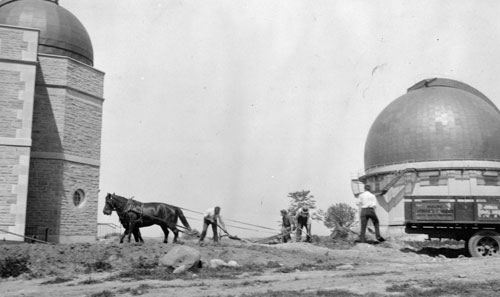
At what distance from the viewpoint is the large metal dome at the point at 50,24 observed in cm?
2678

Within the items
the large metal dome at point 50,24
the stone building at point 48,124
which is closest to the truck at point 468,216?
the stone building at point 48,124

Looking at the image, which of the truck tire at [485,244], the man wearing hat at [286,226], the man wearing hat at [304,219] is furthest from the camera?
the man wearing hat at [286,226]

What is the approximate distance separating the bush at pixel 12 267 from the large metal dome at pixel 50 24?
48.8 ft

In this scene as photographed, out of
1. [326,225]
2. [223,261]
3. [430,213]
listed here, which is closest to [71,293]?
[223,261]

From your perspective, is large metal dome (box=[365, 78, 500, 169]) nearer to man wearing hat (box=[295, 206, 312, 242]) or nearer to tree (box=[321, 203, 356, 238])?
tree (box=[321, 203, 356, 238])

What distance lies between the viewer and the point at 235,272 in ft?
43.6

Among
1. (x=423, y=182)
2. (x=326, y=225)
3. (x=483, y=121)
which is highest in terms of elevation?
(x=483, y=121)

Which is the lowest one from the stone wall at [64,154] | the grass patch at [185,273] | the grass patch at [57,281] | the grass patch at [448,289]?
the grass patch at [57,281]

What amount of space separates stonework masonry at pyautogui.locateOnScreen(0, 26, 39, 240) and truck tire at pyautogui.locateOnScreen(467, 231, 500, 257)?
1613cm

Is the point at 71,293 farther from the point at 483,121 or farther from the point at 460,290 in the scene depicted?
the point at 483,121

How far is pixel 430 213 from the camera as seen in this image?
17.6 meters

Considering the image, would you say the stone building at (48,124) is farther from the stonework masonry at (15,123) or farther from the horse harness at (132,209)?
the horse harness at (132,209)

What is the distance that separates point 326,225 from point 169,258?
52167mm

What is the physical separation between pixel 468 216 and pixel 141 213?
1062cm
